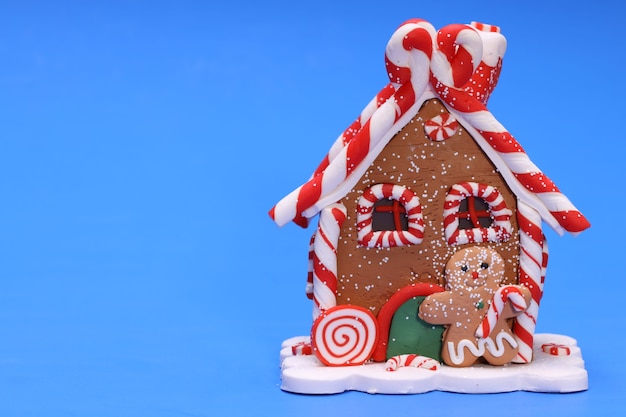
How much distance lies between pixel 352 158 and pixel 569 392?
1.30 metres

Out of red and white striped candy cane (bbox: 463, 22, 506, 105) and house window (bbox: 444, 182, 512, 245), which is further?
red and white striped candy cane (bbox: 463, 22, 506, 105)

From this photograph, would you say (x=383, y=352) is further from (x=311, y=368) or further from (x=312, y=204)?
(x=312, y=204)

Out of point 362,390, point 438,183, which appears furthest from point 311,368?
point 438,183

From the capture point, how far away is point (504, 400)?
527 centimetres

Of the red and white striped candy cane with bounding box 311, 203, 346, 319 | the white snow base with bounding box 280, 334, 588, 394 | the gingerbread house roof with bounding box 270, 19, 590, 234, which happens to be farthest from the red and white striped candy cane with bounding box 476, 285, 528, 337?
the red and white striped candy cane with bounding box 311, 203, 346, 319

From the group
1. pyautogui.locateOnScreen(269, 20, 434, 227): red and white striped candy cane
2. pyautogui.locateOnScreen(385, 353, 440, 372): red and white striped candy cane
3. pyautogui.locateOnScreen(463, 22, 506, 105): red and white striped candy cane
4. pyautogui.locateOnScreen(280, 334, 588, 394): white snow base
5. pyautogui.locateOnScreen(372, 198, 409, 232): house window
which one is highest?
pyautogui.locateOnScreen(463, 22, 506, 105): red and white striped candy cane

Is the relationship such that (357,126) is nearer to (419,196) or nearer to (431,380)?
(419,196)

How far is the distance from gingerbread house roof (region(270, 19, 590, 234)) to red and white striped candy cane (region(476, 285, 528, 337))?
1.07 feet

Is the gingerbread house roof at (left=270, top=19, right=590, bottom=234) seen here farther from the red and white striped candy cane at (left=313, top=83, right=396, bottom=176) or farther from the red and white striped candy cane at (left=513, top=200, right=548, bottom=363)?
the red and white striped candy cane at (left=313, top=83, right=396, bottom=176)

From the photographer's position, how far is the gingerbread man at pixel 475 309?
5.56 m

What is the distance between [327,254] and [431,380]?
26.8 inches

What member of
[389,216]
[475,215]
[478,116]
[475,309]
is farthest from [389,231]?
[478,116]

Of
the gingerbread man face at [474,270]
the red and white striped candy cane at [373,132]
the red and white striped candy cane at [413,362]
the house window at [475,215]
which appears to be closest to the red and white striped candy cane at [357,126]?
the red and white striped candy cane at [373,132]

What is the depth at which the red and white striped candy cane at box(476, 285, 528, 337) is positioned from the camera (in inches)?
219
